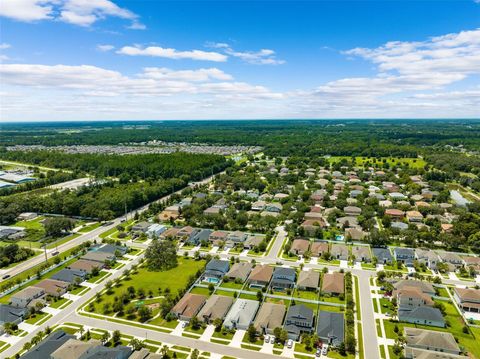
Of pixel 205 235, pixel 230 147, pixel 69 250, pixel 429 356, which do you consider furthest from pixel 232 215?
pixel 230 147

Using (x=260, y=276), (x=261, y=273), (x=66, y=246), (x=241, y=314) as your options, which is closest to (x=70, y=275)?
(x=66, y=246)

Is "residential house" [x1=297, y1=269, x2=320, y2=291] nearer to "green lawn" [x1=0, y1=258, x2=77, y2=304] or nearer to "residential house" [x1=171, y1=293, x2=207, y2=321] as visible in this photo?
"residential house" [x1=171, y1=293, x2=207, y2=321]

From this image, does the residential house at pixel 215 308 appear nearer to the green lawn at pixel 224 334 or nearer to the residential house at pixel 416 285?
the green lawn at pixel 224 334

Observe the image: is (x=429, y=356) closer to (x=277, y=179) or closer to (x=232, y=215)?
(x=232, y=215)

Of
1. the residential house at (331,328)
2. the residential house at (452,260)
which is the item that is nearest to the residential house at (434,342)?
the residential house at (331,328)

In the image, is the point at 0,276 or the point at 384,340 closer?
the point at 384,340

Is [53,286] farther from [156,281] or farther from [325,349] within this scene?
[325,349]
